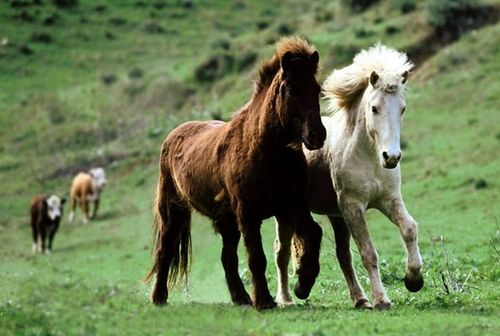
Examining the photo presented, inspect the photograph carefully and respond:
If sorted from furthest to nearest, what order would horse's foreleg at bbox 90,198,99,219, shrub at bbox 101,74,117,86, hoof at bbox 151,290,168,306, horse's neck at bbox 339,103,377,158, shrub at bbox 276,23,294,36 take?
shrub at bbox 276,23,294,36
shrub at bbox 101,74,117,86
horse's foreleg at bbox 90,198,99,219
hoof at bbox 151,290,168,306
horse's neck at bbox 339,103,377,158

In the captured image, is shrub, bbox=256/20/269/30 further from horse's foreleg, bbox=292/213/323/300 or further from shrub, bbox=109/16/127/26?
horse's foreleg, bbox=292/213/323/300

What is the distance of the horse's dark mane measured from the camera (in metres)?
10.4

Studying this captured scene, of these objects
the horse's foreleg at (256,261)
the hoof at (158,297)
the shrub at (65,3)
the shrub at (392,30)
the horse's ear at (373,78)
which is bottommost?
the shrub at (65,3)

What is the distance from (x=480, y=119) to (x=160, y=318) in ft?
75.2

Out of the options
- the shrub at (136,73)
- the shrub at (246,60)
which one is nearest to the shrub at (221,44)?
the shrub at (246,60)

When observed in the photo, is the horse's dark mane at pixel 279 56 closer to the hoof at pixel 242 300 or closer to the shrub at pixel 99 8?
the hoof at pixel 242 300

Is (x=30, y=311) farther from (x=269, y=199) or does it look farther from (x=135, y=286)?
(x=135, y=286)

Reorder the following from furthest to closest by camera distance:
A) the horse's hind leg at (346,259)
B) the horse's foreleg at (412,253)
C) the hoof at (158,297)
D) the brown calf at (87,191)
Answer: the brown calf at (87,191)
the hoof at (158,297)
the horse's hind leg at (346,259)
the horse's foreleg at (412,253)

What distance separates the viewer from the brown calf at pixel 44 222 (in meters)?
28.7

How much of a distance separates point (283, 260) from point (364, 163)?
6.49 ft

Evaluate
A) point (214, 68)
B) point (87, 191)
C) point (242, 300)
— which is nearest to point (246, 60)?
point (214, 68)

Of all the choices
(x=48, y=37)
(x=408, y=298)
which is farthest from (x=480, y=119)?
(x=48, y=37)

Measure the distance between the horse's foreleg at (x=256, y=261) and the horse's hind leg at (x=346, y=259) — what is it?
111 cm

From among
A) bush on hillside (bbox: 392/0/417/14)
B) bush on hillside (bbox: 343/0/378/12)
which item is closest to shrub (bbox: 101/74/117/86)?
bush on hillside (bbox: 343/0/378/12)
